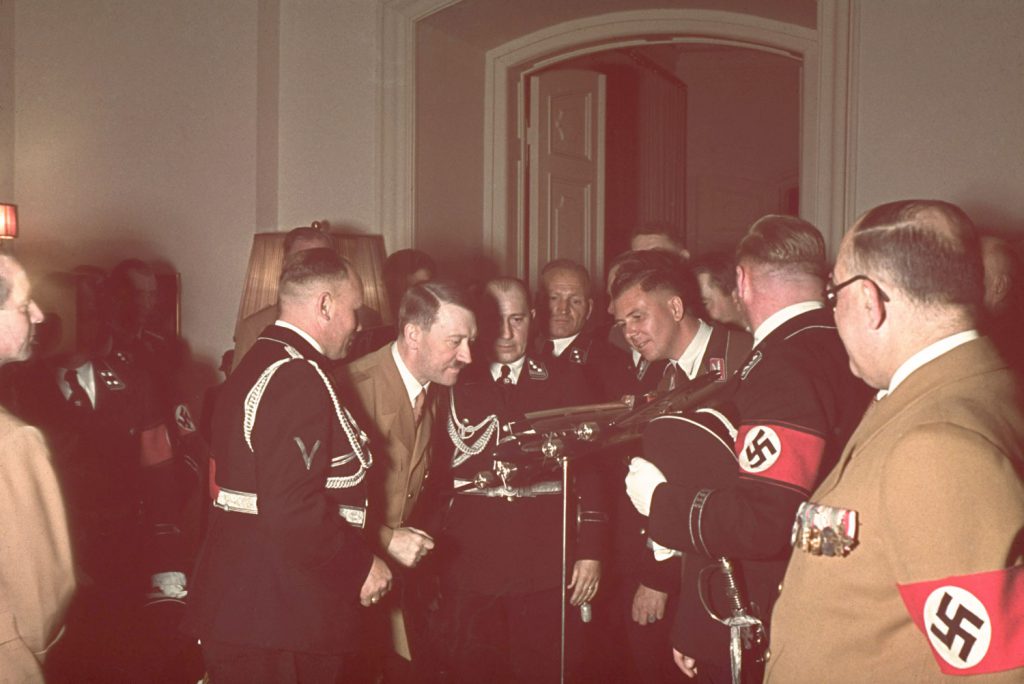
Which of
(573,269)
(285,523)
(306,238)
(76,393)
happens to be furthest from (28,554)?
(573,269)

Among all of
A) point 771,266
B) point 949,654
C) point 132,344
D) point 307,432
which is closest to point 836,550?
point 949,654

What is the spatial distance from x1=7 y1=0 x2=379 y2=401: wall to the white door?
3.35ft

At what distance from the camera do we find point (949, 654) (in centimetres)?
126

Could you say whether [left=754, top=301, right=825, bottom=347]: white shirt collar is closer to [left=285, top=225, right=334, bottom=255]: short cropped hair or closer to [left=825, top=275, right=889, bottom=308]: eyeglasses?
[left=825, top=275, right=889, bottom=308]: eyeglasses

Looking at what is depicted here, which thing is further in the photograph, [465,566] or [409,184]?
[409,184]

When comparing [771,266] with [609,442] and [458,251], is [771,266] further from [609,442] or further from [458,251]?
[458,251]

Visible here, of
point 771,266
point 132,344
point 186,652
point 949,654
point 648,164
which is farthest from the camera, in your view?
point 648,164

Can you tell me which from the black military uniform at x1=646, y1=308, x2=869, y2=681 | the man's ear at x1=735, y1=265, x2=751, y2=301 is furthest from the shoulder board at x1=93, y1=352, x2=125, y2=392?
the man's ear at x1=735, y1=265, x2=751, y2=301

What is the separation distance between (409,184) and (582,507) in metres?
2.40

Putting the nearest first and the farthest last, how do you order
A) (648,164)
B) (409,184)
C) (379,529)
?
(379,529) < (409,184) < (648,164)

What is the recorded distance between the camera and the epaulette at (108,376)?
142 inches

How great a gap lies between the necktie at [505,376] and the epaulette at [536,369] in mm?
64

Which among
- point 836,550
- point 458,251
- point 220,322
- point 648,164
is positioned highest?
point 648,164

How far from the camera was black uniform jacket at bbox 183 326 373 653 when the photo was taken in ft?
7.34
